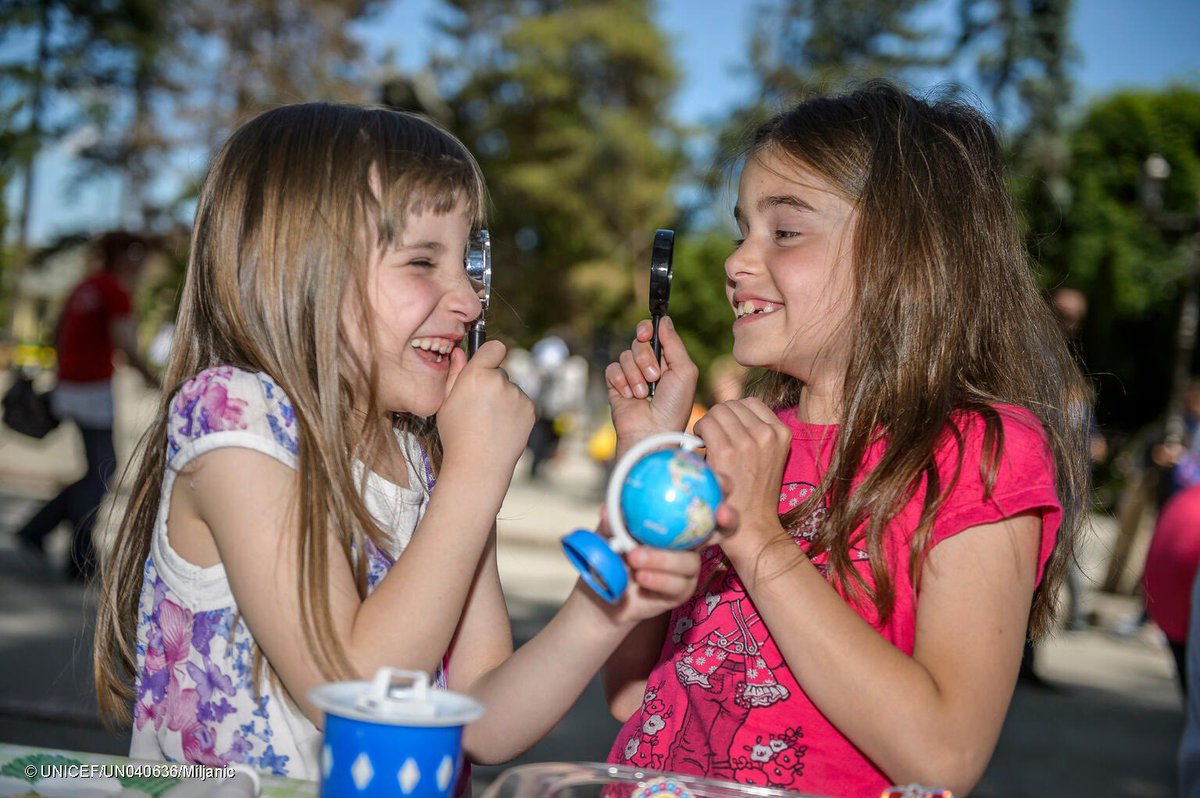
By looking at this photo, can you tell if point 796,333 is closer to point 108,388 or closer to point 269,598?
point 269,598

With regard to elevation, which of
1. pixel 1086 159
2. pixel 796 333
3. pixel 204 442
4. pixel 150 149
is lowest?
pixel 204 442

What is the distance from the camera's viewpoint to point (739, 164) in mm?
2025

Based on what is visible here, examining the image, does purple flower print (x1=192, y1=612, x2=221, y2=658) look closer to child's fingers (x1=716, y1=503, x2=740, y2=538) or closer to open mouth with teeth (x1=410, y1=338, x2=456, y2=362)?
open mouth with teeth (x1=410, y1=338, x2=456, y2=362)

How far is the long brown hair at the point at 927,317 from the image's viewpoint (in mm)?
1675

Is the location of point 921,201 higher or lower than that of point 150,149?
lower

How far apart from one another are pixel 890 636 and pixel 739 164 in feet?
3.12

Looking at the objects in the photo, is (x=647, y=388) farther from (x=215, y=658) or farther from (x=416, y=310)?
(x=215, y=658)

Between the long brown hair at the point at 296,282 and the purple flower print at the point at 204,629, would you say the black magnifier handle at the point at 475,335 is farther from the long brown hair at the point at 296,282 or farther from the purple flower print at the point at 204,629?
the purple flower print at the point at 204,629

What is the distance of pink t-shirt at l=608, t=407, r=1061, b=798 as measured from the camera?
151 centimetres

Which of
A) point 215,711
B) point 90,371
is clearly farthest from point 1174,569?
point 90,371

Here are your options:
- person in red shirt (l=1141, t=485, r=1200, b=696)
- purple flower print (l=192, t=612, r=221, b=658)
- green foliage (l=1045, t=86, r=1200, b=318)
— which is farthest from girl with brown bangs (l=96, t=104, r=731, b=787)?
green foliage (l=1045, t=86, r=1200, b=318)

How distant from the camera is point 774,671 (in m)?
1.60

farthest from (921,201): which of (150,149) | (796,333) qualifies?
(150,149)

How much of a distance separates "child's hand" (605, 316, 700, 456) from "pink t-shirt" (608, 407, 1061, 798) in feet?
0.99
